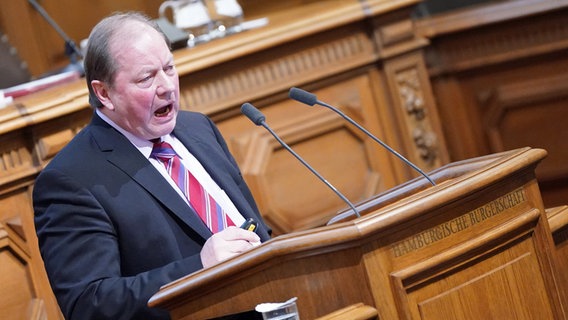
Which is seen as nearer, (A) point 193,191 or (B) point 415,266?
(B) point 415,266

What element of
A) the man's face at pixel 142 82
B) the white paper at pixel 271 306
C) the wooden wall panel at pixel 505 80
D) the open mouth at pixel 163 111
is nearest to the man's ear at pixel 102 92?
the man's face at pixel 142 82

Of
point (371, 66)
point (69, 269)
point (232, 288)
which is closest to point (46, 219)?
point (69, 269)

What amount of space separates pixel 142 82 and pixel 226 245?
0.50 m

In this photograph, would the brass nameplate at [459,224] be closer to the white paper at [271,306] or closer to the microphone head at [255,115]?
the white paper at [271,306]

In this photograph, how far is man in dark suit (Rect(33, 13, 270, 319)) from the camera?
229cm

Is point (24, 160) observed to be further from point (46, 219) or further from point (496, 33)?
point (496, 33)

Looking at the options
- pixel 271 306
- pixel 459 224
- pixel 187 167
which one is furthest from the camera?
pixel 187 167

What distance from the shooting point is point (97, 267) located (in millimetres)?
2297

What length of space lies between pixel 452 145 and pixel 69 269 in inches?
91.1

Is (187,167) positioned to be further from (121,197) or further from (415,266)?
(415,266)

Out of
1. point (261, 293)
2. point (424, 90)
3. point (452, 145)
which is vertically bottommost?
point (452, 145)

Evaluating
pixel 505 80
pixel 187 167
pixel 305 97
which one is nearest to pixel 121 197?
pixel 187 167

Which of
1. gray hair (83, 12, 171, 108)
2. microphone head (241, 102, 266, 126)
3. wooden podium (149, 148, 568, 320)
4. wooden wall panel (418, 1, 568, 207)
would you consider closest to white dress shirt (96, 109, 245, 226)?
gray hair (83, 12, 171, 108)

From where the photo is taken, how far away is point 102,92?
2.50 meters
